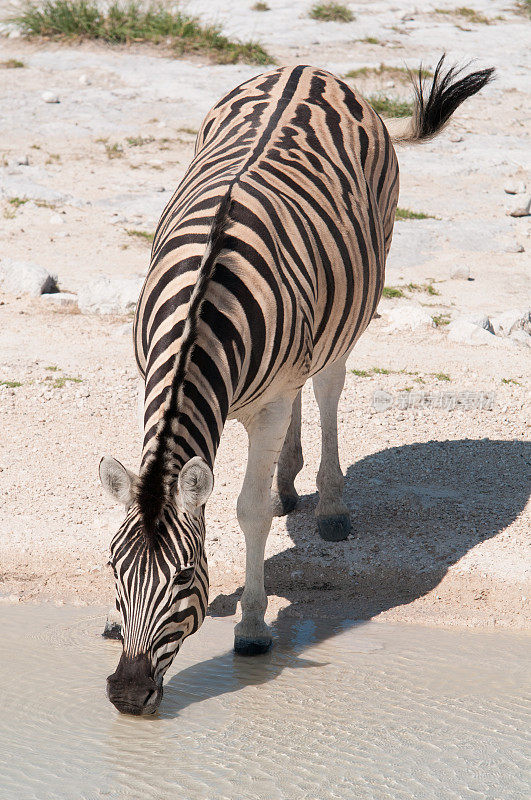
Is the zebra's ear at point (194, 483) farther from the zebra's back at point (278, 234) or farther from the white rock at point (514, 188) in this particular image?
the white rock at point (514, 188)

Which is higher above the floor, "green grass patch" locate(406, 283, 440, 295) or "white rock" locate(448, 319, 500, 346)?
"green grass patch" locate(406, 283, 440, 295)

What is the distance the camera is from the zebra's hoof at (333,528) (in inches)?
225

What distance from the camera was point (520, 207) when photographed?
11164mm

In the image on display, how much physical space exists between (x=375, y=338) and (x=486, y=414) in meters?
1.51

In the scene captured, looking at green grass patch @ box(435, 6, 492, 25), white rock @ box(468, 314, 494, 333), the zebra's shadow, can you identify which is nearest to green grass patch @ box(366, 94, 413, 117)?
white rock @ box(468, 314, 494, 333)

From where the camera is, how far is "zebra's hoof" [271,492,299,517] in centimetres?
600

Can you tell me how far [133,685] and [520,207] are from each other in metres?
9.12

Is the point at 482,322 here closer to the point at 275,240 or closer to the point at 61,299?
the point at 61,299

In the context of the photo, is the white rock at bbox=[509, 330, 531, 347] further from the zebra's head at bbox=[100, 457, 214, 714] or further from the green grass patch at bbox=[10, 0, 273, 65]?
the green grass patch at bbox=[10, 0, 273, 65]

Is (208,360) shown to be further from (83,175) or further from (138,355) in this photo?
(83,175)

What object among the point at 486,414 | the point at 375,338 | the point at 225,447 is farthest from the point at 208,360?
the point at 375,338

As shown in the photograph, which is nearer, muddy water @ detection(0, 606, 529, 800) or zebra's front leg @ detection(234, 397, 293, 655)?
muddy water @ detection(0, 606, 529, 800)

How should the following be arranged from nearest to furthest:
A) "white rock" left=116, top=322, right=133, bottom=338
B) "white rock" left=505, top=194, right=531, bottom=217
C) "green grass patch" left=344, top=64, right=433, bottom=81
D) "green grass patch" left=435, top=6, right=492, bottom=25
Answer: "white rock" left=116, top=322, right=133, bottom=338, "white rock" left=505, top=194, right=531, bottom=217, "green grass patch" left=344, top=64, right=433, bottom=81, "green grass patch" left=435, top=6, right=492, bottom=25

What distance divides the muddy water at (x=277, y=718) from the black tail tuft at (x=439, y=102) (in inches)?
138
